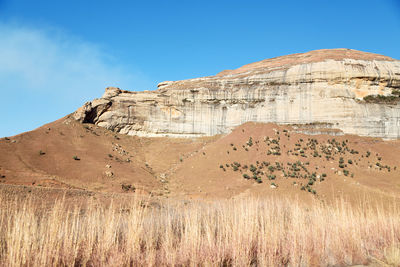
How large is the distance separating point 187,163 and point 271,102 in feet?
50.5

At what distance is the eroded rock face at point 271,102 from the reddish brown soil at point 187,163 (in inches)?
91.3

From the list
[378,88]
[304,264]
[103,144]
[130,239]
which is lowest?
[304,264]

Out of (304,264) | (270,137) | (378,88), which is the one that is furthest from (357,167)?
(304,264)

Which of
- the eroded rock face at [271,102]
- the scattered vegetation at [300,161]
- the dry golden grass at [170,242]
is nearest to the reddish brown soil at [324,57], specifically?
the eroded rock face at [271,102]

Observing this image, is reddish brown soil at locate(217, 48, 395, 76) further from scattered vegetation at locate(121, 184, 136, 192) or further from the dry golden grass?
the dry golden grass

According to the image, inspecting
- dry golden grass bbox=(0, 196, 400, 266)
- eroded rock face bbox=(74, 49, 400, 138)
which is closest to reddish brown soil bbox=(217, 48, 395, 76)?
eroded rock face bbox=(74, 49, 400, 138)

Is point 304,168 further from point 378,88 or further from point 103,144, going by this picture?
point 103,144

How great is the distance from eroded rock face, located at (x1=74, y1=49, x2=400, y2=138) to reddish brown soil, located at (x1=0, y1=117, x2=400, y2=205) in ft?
7.61

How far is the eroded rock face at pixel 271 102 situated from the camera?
110 ft

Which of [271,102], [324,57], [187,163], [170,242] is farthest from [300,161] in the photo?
[170,242]

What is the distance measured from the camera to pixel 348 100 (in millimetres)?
33938

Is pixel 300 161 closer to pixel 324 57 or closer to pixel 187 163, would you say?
pixel 187 163

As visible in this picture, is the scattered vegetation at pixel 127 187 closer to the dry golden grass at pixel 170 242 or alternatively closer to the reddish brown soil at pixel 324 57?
the dry golden grass at pixel 170 242

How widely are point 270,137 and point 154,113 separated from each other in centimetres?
1774
